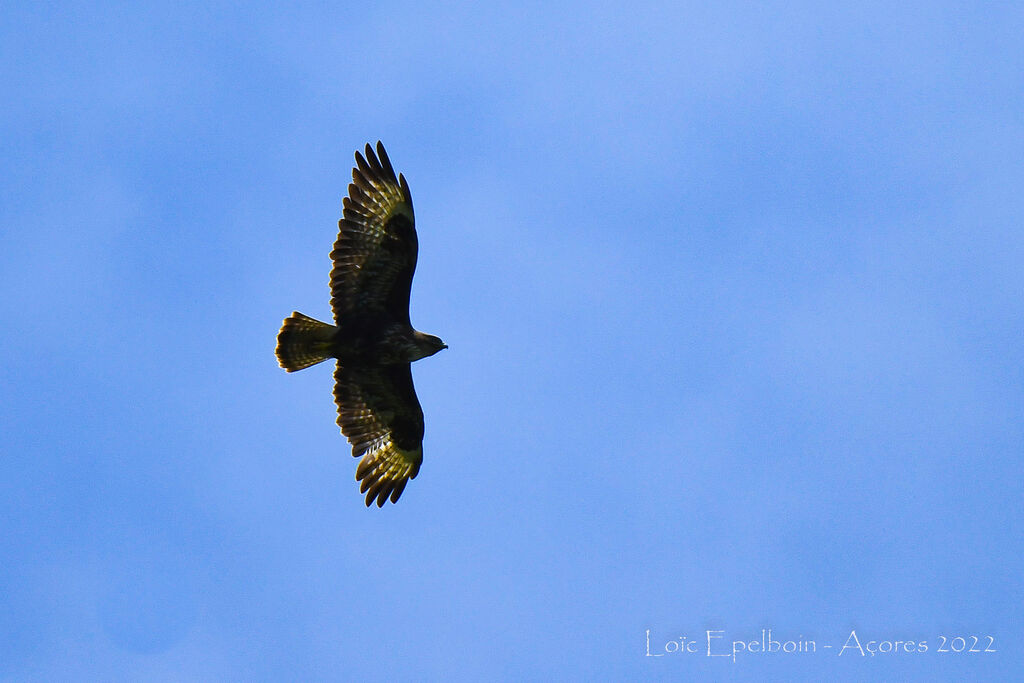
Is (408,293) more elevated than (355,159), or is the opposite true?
(355,159)

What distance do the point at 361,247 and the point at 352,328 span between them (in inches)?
41.8

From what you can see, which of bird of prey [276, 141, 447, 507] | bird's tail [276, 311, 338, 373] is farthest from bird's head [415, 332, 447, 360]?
bird's tail [276, 311, 338, 373]

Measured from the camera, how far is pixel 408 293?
14688 millimetres

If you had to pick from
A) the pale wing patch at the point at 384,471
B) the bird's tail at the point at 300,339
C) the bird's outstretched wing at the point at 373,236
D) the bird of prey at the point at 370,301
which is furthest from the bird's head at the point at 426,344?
the pale wing patch at the point at 384,471

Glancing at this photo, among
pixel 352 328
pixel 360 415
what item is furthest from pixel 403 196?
pixel 360 415

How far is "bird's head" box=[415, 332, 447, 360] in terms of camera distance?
1484cm

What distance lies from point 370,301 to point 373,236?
0.84 meters

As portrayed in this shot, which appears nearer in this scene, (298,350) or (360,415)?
(298,350)

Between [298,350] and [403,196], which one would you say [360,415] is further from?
[403,196]

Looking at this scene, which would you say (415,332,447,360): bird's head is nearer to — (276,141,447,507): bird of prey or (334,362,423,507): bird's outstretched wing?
(276,141,447,507): bird of prey

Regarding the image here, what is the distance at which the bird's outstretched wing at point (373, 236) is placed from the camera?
14344 mm

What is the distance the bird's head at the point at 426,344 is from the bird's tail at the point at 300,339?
3.52ft

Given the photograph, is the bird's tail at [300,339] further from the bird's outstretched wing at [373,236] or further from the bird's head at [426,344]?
the bird's head at [426,344]

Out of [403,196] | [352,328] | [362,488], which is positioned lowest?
[362,488]
